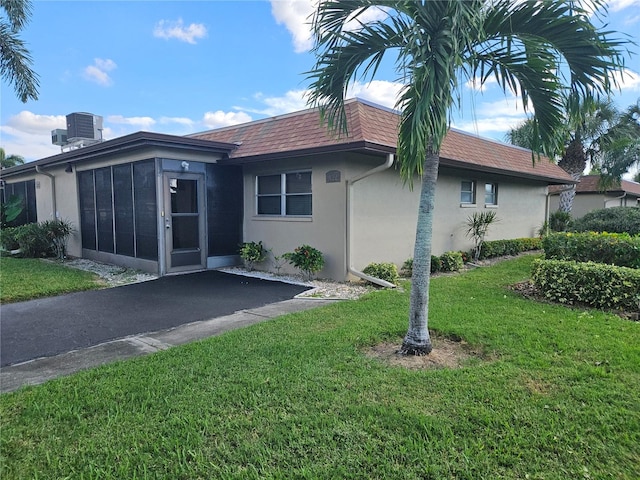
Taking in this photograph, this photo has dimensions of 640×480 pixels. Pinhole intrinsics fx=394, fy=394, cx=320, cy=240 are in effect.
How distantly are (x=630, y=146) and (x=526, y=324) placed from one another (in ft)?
61.6

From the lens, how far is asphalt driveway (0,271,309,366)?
501cm

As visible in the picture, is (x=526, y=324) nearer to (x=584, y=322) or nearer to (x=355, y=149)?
(x=584, y=322)

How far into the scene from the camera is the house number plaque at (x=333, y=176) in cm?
866

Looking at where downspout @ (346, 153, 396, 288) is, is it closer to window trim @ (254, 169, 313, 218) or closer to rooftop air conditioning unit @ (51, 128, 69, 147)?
window trim @ (254, 169, 313, 218)

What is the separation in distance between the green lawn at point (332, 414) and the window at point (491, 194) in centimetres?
966

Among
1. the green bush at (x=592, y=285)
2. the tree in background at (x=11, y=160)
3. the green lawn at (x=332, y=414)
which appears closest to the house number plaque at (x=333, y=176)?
the green bush at (x=592, y=285)

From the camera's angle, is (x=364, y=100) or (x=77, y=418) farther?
(x=364, y=100)

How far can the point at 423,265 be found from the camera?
14.5 feet

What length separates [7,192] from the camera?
714 inches

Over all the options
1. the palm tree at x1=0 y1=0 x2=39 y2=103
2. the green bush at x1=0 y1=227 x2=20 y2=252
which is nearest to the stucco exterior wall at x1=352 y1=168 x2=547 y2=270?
the palm tree at x1=0 y1=0 x2=39 y2=103

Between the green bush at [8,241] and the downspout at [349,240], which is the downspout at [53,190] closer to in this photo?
the green bush at [8,241]

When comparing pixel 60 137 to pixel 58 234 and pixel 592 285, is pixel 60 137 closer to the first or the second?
pixel 58 234

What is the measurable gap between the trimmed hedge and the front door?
8913 mm

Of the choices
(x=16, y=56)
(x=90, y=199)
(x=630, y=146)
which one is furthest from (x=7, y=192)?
(x=630, y=146)
